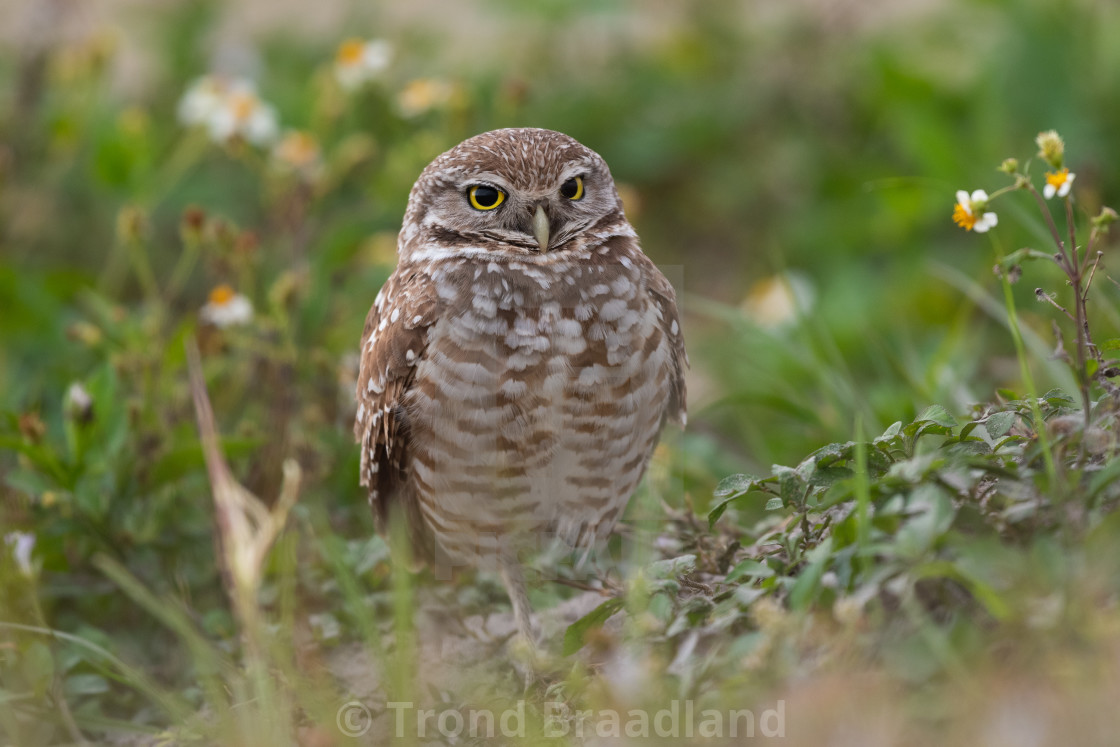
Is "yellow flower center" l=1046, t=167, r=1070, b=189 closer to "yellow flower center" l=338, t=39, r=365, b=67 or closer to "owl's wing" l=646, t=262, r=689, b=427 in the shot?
"owl's wing" l=646, t=262, r=689, b=427

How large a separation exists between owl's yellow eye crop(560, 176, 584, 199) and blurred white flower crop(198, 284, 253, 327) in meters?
1.24

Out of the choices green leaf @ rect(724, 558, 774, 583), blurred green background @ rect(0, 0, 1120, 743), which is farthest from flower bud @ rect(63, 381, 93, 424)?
green leaf @ rect(724, 558, 774, 583)

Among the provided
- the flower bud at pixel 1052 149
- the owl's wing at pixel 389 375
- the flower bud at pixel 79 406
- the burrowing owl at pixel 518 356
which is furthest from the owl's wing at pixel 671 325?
the flower bud at pixel 79 406

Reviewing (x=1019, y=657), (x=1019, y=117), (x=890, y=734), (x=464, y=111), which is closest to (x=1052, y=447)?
(x=1019, y=657)

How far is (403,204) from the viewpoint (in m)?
4.57

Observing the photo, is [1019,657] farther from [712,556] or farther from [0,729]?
[0,729]

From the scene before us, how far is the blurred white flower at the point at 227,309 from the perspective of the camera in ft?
11.5

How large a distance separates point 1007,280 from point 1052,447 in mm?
340

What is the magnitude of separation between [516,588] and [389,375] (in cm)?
63

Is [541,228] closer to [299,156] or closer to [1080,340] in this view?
[1080,340]

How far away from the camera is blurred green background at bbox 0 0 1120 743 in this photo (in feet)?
10.8

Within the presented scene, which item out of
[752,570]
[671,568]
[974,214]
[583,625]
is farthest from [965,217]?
[583,625]

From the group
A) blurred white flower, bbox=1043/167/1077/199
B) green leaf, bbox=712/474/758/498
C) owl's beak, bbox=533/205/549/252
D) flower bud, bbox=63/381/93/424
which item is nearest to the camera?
blurred white flower, bbox=1043/167/1077/199

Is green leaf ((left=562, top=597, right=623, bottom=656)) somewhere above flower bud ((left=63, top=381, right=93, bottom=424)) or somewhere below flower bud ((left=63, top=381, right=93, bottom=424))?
below
